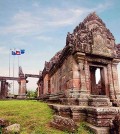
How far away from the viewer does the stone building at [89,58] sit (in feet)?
23.4

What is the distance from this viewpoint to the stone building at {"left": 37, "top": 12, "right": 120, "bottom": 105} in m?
7.14

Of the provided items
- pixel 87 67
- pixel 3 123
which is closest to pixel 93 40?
pixel 87 67

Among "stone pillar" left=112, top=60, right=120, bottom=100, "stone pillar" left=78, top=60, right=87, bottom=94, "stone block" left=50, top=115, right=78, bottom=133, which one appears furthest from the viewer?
"stone pillar" left=112, top=60, right=120, bottom=100

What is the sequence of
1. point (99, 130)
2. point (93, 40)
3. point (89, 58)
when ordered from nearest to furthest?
point (99, 130) < point (89, 58) < point (93, 40)

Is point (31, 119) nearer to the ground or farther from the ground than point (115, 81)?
nearer to the ground

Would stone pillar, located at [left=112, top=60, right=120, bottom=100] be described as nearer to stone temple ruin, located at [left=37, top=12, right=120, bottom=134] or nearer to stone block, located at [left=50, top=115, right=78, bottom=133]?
stone temple ruin, located at [left=37, top=12, right=120, bottom=134]

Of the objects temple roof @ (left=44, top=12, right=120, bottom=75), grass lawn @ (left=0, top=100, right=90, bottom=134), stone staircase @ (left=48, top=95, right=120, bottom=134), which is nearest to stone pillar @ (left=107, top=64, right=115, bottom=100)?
temple roof @ (left=44, top=12, right=120, bottom=75)

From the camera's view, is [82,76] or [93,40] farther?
[93,40]

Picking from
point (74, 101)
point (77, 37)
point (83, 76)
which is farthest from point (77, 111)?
point (77, 37)

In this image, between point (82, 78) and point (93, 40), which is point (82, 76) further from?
point (93, 40)

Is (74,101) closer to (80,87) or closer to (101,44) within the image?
(80,87)

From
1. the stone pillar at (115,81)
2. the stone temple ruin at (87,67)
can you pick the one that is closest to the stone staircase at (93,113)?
the stone temple ruin at (87,67)

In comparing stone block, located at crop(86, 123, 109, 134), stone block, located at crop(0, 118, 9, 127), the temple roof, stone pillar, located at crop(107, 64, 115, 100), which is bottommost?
stone block, located at crop(86, 123, 109, 134)

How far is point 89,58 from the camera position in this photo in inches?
302
